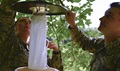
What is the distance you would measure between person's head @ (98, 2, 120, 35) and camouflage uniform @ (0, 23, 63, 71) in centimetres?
38

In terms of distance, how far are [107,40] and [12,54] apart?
666 millimetres

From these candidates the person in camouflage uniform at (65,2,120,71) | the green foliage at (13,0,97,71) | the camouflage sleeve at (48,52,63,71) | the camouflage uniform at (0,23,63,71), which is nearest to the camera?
the camouflage uniform at (0,23,63,71)

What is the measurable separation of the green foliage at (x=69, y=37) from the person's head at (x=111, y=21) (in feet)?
0.61

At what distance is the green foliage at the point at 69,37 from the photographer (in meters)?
1.87

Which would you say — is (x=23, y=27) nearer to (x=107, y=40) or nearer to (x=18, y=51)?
(x=18, y=51)

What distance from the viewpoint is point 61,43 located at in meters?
2.32

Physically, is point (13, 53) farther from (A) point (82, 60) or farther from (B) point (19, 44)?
(A) point (82, 60)

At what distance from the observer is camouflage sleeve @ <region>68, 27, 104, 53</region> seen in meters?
1.89

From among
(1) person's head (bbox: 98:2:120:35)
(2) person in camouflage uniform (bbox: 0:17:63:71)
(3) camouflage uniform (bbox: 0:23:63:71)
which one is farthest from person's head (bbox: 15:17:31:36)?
(1) person's head (bbox: 98:2:120:35)

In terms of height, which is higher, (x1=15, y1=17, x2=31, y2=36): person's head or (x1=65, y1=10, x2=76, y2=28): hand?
(x1=65, y1=10, x2=76, y2=28): hand

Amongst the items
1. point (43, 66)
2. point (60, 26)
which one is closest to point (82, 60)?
point (60, 26)

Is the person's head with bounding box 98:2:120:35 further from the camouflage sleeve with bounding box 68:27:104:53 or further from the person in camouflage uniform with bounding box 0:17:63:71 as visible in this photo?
the person in camouflage uniform with bounding box 0:17:63:71

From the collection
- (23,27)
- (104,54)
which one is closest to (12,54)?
(23,27)

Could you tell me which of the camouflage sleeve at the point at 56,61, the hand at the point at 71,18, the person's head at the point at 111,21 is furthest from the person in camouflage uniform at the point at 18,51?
the person's head at the point at 111,21
